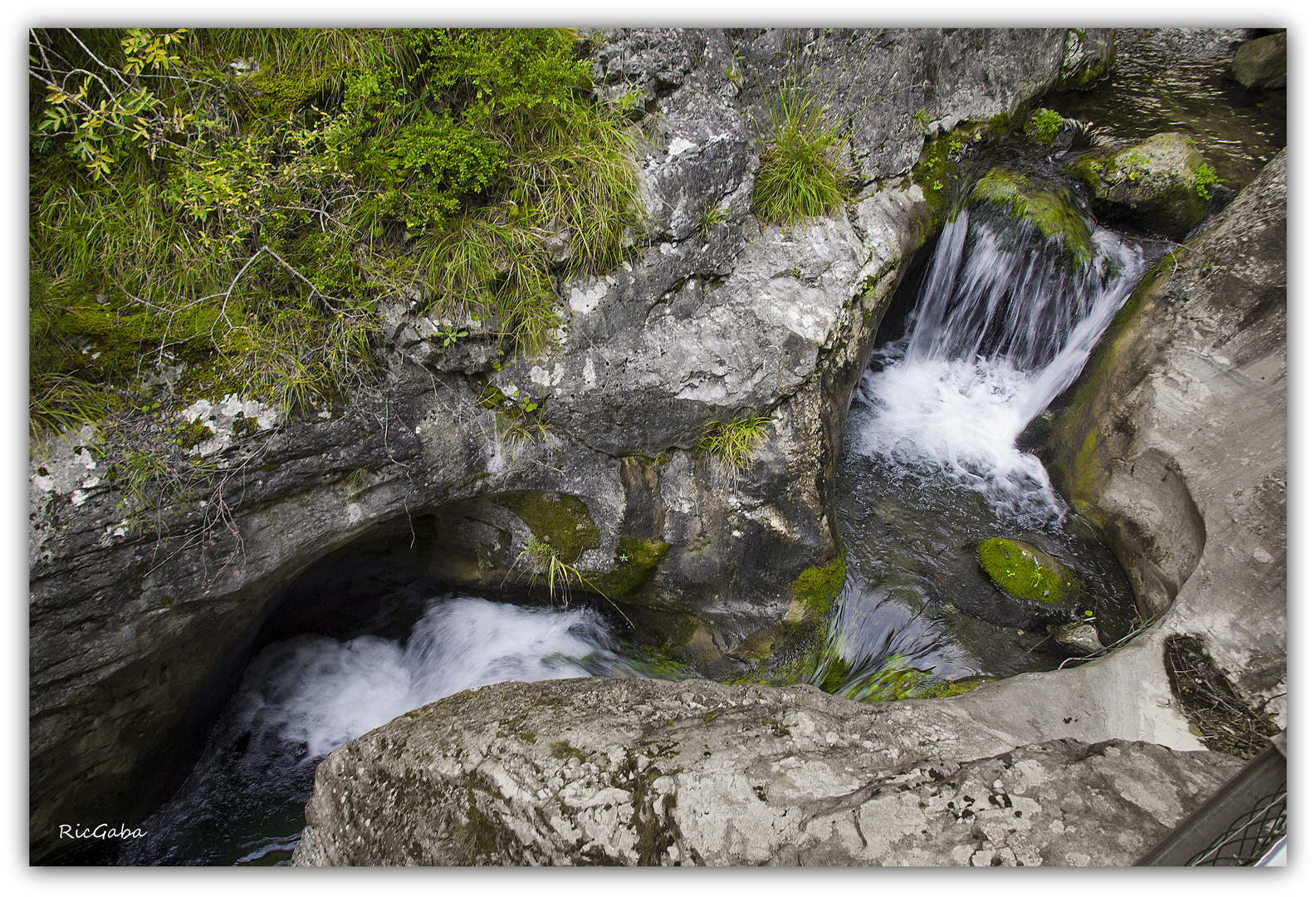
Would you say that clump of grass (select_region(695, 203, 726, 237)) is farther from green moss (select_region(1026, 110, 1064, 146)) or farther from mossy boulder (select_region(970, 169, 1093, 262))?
green moss (select_region(1026, 110, 1064, 146))

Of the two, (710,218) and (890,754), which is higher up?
(710,218)

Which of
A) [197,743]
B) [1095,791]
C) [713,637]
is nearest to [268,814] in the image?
[197,743]

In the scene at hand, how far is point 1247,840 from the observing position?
5.62ft

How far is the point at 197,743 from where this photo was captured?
9.93 ft

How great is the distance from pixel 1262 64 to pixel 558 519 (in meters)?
4.40

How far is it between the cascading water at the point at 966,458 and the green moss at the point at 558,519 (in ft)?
5.02

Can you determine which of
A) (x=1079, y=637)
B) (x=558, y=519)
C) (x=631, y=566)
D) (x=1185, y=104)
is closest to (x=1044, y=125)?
(x=1185, y=104)

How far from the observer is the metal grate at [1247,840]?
67.0 inches

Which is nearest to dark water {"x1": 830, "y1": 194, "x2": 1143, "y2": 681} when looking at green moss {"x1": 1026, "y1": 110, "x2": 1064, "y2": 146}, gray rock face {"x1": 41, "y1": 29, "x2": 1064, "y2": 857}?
gray rock face {"x1": 41, "y1": 29, "x2": 1064, "y2": 857}

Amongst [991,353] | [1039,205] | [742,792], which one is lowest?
[742,792]

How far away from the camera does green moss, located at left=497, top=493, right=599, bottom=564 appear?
3.01 metres

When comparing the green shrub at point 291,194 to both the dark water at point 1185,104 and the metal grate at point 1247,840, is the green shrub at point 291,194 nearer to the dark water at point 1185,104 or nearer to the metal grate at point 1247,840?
the metal grate at point 1247,840

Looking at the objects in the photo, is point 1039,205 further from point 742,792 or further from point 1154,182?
point 742,792

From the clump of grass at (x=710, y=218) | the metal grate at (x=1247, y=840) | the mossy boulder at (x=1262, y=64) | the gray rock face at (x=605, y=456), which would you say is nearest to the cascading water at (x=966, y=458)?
the gray rock face at (x=605, y=456)
